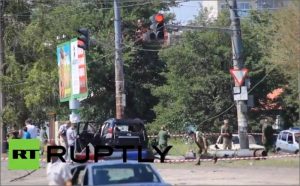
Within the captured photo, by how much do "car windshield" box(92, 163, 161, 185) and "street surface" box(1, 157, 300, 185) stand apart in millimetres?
5854

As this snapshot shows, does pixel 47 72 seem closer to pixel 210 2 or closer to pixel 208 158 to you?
pixel 208 158

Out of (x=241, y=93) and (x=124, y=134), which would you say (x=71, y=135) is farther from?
(x=241, y=93)

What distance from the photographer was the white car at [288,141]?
1404 inches

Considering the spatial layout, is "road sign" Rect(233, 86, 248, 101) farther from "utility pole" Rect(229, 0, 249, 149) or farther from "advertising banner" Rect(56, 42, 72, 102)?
"advertising banner" Rect(56, 42, 72, 102)

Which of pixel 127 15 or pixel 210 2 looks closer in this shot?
pixel 127 15

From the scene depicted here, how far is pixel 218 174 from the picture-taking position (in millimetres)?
20984

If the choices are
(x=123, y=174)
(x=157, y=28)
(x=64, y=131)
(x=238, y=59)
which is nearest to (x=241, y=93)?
(x=238, y=59)

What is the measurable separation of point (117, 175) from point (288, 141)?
25281 millimetres

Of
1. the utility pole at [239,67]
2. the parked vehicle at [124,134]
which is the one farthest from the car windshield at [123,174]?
the utility pole at [239,67]

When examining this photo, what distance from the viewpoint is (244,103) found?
2719 centimetres

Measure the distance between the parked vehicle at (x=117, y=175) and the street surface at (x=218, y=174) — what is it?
587cm

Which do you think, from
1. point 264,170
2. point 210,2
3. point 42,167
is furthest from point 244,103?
point 210,2

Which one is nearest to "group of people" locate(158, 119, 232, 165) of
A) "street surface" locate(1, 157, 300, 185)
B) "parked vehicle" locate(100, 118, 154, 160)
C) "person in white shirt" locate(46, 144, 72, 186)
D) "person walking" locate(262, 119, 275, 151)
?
"street surface" locate(1, 157, 300, 185)

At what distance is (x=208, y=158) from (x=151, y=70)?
2705cm
